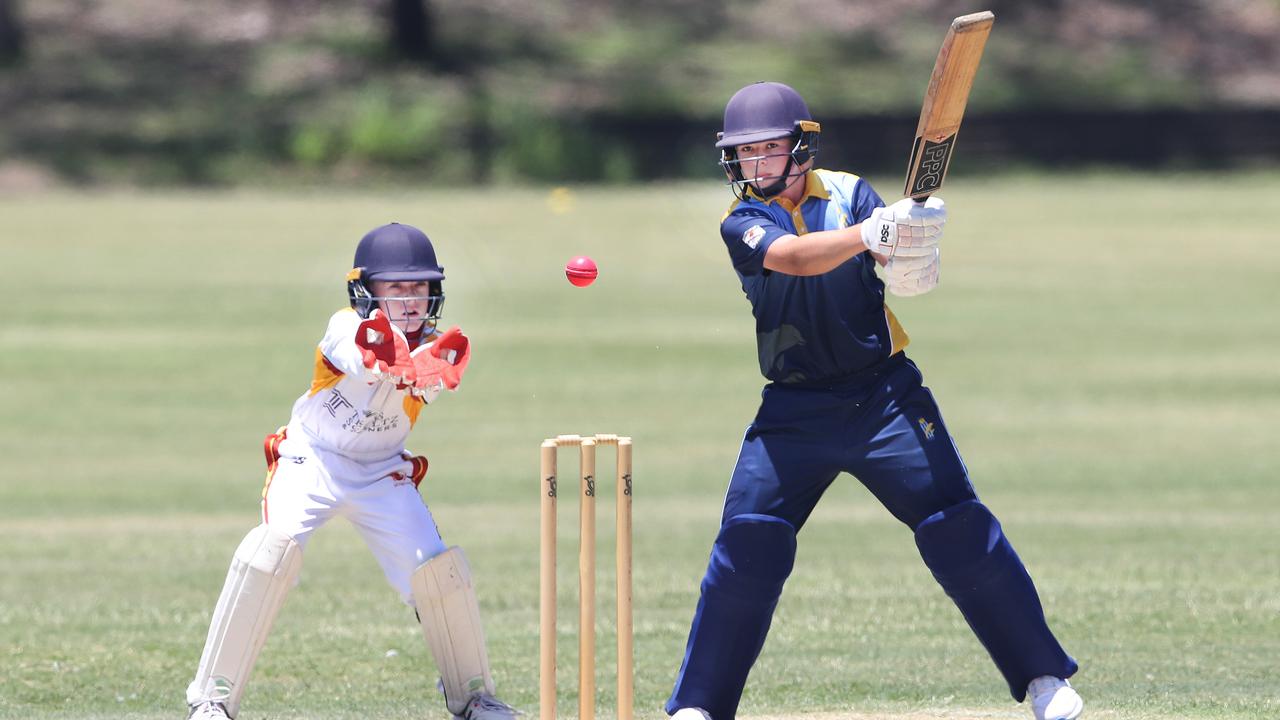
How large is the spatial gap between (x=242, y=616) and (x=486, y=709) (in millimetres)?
831

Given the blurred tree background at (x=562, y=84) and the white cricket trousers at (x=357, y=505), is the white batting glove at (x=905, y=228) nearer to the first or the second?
the white cricket trousers at (x=357, y=505)

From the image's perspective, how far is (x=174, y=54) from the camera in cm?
4372

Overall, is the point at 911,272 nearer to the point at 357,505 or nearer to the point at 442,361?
the point at 442,361

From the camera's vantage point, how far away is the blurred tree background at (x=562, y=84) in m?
37.7

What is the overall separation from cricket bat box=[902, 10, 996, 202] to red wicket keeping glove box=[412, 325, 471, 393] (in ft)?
4.65

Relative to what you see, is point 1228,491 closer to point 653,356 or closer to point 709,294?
point 653,356

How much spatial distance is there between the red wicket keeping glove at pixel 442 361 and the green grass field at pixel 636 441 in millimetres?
1006

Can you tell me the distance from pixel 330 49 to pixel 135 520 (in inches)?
1266

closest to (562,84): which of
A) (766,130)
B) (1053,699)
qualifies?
(766,130)


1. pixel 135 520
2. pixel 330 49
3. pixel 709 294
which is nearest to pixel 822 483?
pixel 135 520

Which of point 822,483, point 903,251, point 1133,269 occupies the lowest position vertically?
point 1133,269

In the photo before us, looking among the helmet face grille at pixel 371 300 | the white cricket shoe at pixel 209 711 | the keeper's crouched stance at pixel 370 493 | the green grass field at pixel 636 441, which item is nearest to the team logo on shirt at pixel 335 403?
the keeper's crouched stance at pixel 370 493

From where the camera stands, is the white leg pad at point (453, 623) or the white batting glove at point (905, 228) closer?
the white batting glove at point (905, 228)

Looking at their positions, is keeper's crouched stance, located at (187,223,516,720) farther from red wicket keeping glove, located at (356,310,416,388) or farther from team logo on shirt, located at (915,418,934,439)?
team logo on shirt, located at (915,418,934,439)
